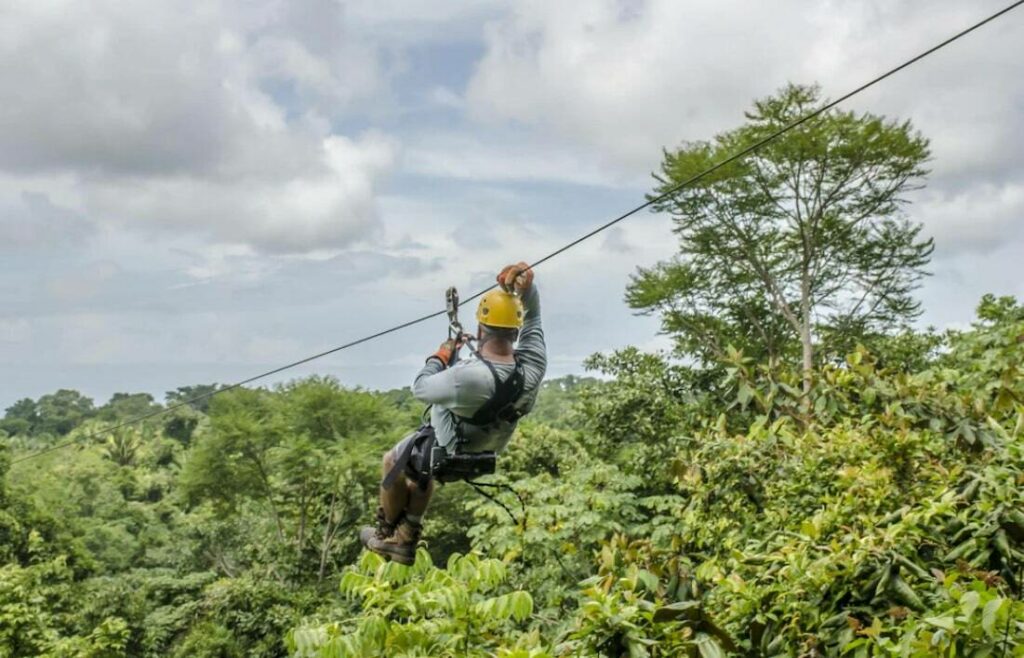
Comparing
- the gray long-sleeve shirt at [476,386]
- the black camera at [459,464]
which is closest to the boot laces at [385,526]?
the black camera at [459,464]

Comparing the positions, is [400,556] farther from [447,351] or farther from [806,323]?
[806,323]

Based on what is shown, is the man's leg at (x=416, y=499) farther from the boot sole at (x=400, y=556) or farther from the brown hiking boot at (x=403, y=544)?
the boot sole at (x=400, y=556)

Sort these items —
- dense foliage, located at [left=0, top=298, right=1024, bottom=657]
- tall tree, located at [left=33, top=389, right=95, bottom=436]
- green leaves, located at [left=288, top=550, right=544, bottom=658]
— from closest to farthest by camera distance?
dense foliage, located at [left=0, top=298, right=1024, bottom=657]
green leaves, located at [left=288, top=550, right=544, bottom=658]
tall tree, located at [left=33, top=389, right=95, bottom=436]

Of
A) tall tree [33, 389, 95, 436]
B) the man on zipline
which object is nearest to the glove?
the man on zipline

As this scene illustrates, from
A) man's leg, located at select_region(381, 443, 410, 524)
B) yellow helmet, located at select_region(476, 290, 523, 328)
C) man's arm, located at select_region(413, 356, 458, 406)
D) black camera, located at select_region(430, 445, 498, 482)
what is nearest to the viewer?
man's arm, located at select_region(413, 356, 458, 406)

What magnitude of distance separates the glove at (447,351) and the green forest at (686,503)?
1.08 metres

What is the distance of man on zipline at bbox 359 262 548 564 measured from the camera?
11.7 ft

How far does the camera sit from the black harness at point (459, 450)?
3.62m

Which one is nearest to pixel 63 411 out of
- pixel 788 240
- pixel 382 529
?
pixel 788 240

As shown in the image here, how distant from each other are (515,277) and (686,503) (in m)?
3.15

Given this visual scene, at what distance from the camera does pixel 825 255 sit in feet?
62.1

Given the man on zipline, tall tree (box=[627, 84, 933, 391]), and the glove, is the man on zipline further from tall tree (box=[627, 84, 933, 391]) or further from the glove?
tall tree (box=[627, 84, 933, 391])

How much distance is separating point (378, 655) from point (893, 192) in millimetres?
16570

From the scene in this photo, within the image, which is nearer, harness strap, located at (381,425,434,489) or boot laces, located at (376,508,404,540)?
harness strap, located at (381,425,434,489)
